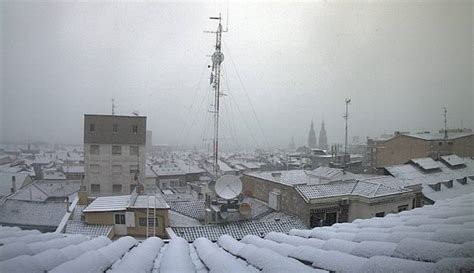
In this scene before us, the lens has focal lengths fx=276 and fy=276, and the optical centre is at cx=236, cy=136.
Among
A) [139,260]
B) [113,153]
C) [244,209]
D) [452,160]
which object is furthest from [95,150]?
[452,160]

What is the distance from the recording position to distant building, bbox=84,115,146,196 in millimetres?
3763

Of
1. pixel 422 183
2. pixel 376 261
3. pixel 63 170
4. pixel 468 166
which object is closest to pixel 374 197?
pixel 422 183

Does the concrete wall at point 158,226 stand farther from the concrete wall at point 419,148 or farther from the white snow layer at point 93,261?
the concrete wall at point 419,148

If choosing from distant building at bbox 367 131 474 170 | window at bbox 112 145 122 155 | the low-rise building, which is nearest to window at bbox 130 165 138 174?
window at bbox 112 145 122 155

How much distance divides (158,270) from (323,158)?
1111 centimetres

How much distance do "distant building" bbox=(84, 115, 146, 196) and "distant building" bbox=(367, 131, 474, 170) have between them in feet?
18.7

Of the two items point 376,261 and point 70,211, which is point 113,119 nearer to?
point 70,211

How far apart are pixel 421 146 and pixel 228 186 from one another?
529 centimetres

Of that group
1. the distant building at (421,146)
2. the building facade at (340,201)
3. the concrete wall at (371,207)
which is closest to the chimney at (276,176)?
the building facade at (340,201)

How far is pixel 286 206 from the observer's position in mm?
5148

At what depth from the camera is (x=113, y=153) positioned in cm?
429

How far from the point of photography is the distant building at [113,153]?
3.76 meters

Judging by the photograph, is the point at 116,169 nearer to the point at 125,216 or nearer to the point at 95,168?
the point at 95,168

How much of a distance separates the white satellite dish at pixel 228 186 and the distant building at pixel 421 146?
14.7 feet
